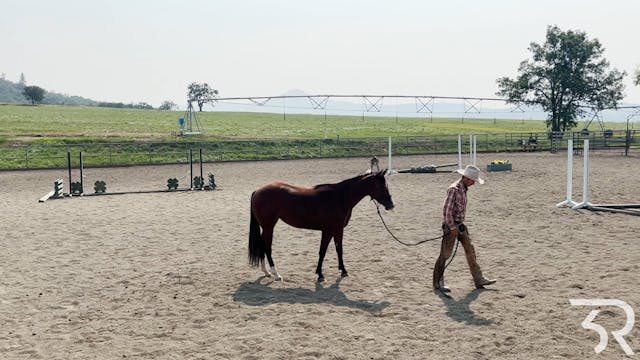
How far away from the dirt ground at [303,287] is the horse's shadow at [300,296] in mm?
30

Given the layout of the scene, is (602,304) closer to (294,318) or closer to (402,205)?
(294,318)

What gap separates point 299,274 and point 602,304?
4.32 metres

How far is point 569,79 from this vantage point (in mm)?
49062

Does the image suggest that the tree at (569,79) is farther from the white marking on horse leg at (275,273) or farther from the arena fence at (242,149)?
the white marking on horse leg at (275,273)

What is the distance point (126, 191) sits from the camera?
19.7 m

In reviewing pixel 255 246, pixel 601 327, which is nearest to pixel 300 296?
pixel 255 246

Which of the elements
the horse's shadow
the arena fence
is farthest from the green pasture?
the horse's shadow

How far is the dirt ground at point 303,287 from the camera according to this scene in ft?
18.4

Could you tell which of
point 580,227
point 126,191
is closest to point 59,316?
point 580,227

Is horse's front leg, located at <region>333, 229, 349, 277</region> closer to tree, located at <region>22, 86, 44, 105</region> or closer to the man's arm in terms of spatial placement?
the man's arm

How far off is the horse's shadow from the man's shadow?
0.82 metres

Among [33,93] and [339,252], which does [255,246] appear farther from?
[33,93]

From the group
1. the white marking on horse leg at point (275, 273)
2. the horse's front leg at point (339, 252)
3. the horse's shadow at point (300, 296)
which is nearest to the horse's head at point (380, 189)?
the horse's front leg at point (339, 252)

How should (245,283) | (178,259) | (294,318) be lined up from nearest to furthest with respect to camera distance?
(294,318), (245,283), (178,259)
